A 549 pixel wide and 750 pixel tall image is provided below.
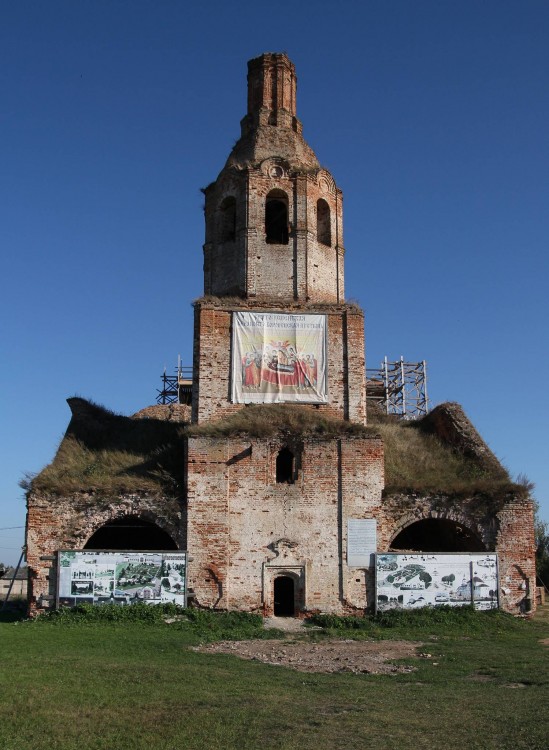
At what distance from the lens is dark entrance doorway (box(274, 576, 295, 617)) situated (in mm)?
17578

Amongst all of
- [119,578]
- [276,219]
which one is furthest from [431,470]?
[119,578]

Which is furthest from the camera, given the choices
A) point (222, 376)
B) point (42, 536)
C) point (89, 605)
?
point (222, 376)

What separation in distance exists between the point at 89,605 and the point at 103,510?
2.24m

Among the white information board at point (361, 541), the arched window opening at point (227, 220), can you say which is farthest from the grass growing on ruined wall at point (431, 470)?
the arched window opening at point (227, 220)

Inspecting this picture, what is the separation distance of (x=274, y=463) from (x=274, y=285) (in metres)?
4.67

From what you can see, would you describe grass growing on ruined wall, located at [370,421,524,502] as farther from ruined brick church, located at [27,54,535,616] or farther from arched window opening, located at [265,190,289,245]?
arched window opening, located at [265,190,289,245]

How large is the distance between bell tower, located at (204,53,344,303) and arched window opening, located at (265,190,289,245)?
0.09ft

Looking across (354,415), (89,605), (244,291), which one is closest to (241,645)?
(89,605)

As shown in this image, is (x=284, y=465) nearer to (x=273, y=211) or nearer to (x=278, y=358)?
(x=278, y=358)

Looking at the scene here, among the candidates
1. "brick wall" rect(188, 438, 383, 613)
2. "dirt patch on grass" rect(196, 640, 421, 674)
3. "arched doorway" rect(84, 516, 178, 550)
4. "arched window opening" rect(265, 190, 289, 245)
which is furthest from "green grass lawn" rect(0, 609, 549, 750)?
"arched window opening" rect(265, 190, 289, 245)

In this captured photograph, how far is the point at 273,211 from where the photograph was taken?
70.0 ft

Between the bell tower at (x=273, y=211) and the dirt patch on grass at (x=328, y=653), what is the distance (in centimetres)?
862

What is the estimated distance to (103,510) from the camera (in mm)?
17766

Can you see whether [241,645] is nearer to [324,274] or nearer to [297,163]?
[324,274]
